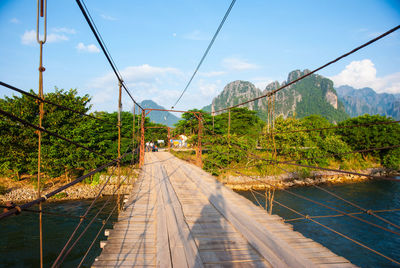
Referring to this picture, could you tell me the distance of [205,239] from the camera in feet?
9.11

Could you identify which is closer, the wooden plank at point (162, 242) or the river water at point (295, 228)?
the wooden plank at point (162, 242)

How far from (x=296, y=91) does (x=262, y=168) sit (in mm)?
159096

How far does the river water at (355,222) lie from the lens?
11.0 metres

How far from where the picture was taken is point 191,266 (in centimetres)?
218

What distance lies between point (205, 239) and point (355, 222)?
15954mm

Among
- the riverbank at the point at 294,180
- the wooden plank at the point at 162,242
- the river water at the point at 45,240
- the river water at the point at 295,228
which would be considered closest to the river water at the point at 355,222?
the river water at the point at 295,228

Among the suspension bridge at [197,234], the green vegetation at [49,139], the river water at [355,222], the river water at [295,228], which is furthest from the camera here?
the green vegetation at [49,139]

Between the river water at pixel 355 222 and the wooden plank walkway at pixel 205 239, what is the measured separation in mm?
10305

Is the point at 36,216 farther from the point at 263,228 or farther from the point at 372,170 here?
the point at 372,170

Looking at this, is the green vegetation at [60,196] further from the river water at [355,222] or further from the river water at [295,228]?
the river water at [355,222]

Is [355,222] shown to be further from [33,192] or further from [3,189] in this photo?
[3,189]

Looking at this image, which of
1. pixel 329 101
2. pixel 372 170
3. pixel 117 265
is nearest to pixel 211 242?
pixel 117 265

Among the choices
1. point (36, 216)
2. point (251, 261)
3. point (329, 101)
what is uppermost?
point (329, 101)

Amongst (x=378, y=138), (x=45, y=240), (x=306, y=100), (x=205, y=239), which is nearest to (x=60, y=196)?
(x=45, y=240)
